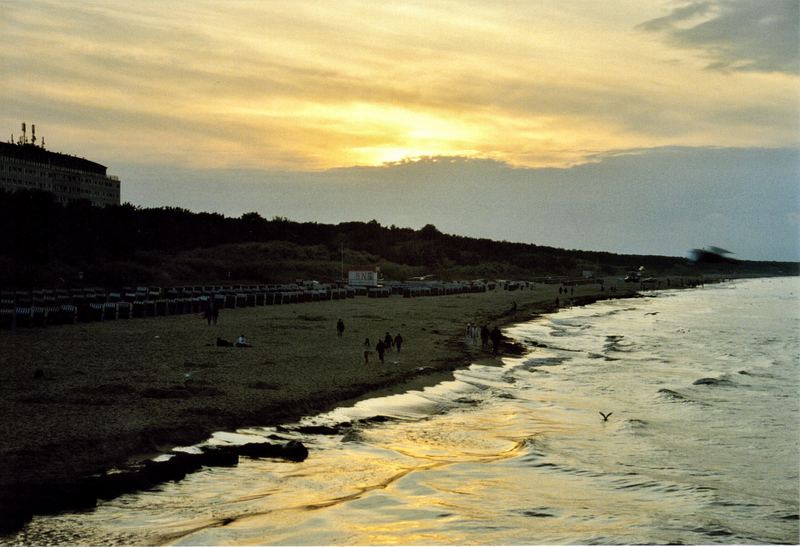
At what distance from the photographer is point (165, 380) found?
76.7ft

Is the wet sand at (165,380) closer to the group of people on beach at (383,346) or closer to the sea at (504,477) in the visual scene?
the group of people on beach at (383,346)

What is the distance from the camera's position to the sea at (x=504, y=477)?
43.8ft

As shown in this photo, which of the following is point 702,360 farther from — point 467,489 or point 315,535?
point 315,535

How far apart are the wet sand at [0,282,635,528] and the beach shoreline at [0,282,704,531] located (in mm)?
49

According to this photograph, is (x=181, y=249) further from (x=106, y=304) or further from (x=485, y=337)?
(x=485, y=337)

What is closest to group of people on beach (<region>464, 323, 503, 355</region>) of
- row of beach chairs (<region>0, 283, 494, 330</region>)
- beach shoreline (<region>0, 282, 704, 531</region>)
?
beach shoreline (<region>0, 282, 704, 531</region>)

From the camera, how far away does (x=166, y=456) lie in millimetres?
15734

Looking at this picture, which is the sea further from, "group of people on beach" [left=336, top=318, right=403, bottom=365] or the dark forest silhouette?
the dark forest silhouette

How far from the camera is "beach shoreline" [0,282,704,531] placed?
1491 centimetres

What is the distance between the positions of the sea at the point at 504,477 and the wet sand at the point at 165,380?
1.37 m

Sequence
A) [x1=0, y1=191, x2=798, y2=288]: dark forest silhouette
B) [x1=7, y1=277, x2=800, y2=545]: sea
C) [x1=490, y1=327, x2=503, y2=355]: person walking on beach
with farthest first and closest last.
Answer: [x1=0, y1=191, x2=798, y2=288]: dark forest silhouette < [x1=490, y1=327, x2=503, y2=355]: person walking on beach < [x1=7, y1=277, x2=800, y2=545]: sea

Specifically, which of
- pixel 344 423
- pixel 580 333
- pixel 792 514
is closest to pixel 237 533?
pixel 344 423

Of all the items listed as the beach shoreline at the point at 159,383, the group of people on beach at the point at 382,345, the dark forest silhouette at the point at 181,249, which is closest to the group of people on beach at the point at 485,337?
the beach shoreline at the point at 159,383

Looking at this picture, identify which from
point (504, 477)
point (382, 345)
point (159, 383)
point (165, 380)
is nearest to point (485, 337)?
point (382, 345)
